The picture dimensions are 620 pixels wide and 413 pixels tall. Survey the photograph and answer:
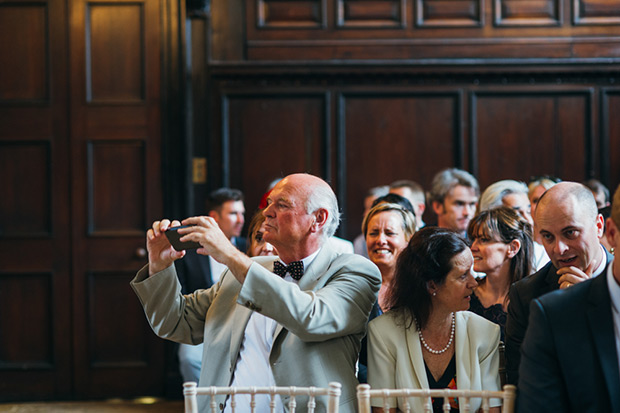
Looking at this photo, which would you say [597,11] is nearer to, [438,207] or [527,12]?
[527,12]

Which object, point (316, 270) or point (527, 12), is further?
point (527, 12)

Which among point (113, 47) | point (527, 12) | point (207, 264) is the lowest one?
point (207, 264)

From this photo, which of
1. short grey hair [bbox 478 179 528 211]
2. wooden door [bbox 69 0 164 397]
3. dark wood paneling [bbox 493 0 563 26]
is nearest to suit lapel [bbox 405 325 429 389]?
short grey hair [bbox 478 179 528 211]

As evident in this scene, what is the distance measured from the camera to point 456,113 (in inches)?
204

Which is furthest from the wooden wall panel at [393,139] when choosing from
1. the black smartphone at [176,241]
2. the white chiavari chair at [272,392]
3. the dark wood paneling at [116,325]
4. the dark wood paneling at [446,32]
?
the white chiavari chair at [272,392]

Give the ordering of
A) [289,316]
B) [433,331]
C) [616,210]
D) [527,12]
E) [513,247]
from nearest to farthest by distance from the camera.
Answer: [616,210], [289,316], [433,331], [513,247], [527,12]

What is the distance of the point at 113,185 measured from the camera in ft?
17.4

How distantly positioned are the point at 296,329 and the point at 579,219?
0.91 m

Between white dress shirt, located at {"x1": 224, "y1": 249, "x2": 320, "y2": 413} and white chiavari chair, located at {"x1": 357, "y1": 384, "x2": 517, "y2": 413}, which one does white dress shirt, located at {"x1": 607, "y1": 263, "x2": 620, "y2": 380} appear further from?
white dress shirt, located at {"x1": 224, "y1": 249, "x2": 320, "y2": 413}

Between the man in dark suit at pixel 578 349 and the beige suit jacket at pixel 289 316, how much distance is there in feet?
2.30

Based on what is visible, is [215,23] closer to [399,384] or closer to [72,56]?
[72,56]

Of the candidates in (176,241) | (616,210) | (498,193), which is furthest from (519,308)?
(498,193)

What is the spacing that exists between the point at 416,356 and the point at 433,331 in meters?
0.12

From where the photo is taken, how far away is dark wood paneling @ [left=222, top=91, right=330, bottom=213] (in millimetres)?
5188
